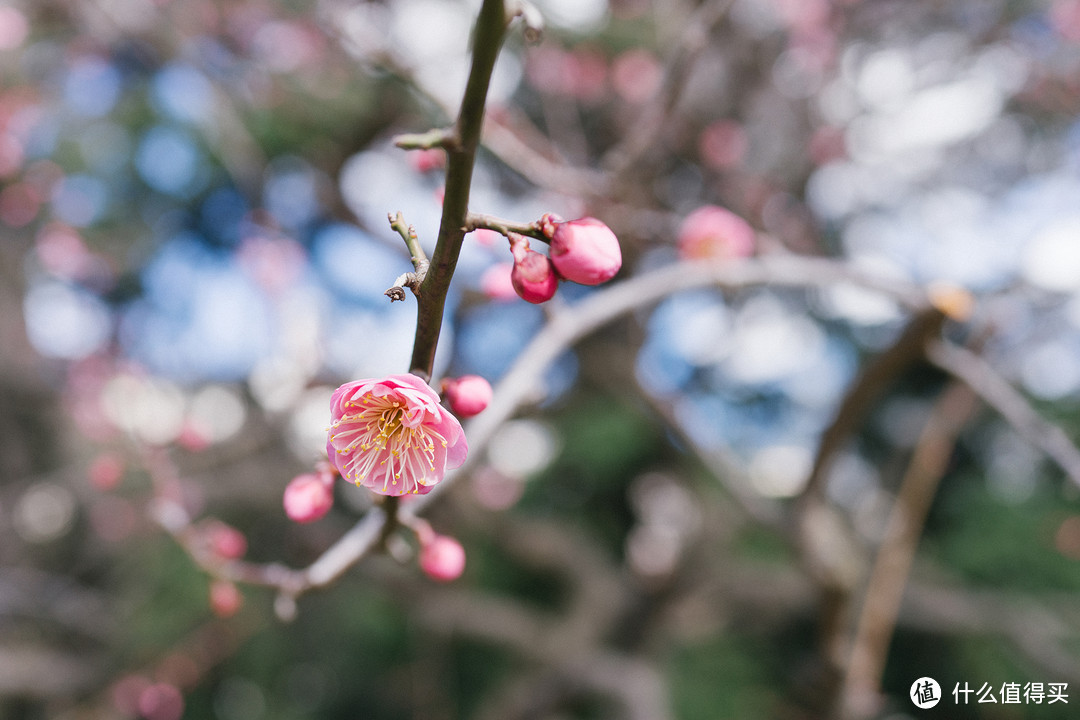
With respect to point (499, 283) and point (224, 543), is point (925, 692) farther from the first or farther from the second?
point (224, 543)

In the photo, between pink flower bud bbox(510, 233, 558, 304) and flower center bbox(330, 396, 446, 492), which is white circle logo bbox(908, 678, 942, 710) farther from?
pink flower bud bbox(510, 233, 558, 304)

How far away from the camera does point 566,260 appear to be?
50 cm

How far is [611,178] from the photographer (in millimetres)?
1763

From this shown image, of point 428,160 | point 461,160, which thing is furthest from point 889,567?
point 461,160

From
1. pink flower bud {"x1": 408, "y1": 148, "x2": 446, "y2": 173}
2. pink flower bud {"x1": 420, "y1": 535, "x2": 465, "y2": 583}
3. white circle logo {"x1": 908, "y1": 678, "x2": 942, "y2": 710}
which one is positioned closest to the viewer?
pink flower bud {"x1": 420, "y1": 535, "x2": 465, "y2": 583}

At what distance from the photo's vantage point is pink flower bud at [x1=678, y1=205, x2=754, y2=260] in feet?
5.78

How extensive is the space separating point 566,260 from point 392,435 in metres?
0.41

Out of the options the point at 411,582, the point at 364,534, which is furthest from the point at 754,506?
the point at 411,582

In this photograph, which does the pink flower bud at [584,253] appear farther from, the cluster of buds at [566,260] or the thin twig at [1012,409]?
the thin twig at [1012,409]

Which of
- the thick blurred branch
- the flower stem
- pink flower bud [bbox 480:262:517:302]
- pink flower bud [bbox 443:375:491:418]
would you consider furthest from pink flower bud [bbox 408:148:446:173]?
the thick blurred branch

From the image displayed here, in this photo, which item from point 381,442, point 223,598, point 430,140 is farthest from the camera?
point 223,598

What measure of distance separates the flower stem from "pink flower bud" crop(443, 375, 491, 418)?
0.50 feet

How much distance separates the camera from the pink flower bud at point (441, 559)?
803 mm

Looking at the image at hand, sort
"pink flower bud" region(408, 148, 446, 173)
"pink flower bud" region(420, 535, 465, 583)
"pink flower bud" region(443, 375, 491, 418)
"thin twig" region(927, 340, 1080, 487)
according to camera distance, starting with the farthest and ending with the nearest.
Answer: "pink flower bud" region(408, 148, 446, 173) → "thin twig" region(927, 340, 1080, 487) → "pink flower bud" region(420, 535, 465, 583) → "pink flower bud" region(443, 375, 491, 418)
